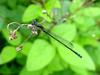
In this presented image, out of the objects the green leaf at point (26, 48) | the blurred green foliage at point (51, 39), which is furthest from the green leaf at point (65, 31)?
the green leaf at point (26, 48)

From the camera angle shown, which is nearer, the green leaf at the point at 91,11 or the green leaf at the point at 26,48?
the green leaf at the point at 26,48

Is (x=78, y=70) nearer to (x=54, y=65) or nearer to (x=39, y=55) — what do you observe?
(x=54, y=65)

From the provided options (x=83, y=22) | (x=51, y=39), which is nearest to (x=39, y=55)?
(x=51, y=39)

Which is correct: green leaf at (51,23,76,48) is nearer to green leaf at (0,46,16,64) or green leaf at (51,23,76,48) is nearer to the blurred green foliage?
the blurred green foliage

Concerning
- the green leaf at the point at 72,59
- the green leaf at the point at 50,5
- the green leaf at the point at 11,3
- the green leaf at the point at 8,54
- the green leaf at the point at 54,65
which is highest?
the green leaf at the point at 50,5

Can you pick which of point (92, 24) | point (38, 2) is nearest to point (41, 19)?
point (38, 2)

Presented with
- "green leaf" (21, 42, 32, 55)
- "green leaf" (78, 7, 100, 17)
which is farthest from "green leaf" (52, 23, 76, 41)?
"green leaf" (78, 7, 100, 17)

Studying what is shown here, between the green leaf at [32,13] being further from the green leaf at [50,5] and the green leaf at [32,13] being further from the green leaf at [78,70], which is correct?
the green leaf at [78,70]
